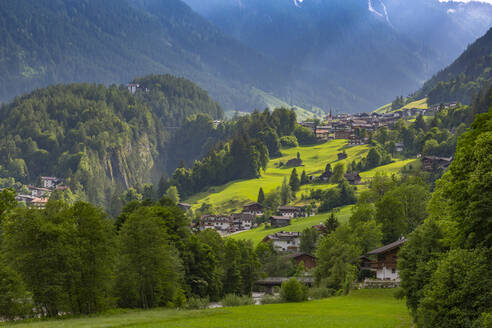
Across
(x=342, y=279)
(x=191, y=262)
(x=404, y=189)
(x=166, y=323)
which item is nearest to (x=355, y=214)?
(x=404, y=189)

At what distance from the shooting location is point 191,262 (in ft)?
233

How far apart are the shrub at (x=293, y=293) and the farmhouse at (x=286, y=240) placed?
49452mm

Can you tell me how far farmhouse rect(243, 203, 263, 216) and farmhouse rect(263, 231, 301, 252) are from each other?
38.1 metres

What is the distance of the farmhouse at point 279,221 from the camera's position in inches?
5325

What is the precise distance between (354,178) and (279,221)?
84.3ft

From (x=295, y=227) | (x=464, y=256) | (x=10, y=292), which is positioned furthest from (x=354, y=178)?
(x=464, y=256)

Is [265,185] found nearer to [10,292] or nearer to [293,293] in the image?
[293,293]

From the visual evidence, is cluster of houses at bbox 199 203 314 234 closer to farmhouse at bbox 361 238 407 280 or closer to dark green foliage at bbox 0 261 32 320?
farmhouse at bbox 361 238 407 280

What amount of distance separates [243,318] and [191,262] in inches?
1135

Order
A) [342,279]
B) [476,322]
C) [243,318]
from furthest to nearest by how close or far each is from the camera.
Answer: [342,279] < [243,318] < [476,322]

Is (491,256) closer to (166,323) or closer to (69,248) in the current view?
(166,323)

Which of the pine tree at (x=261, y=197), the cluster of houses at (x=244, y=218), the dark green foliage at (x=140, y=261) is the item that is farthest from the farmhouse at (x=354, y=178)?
the dark green foliage at (x=140, y=261)

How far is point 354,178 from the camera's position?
15138cm

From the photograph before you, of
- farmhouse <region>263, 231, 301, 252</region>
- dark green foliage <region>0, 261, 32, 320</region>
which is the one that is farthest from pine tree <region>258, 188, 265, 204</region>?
dark green foliage <region>0, 261, 32, 320</region>
